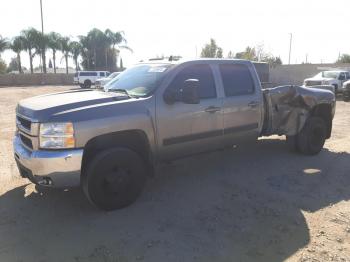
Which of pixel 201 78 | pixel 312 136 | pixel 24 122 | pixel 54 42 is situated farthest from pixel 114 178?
pixel 54 42

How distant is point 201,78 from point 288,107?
2.19 metres

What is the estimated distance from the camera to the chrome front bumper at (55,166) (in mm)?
4223

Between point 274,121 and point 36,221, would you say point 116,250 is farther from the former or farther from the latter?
point 274,121

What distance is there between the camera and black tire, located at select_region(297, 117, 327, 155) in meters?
7.29

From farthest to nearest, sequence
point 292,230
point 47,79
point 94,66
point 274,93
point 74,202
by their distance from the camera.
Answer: point 94,66 → point 47,79 → point 274,93 → point 74,202 → point 292,230

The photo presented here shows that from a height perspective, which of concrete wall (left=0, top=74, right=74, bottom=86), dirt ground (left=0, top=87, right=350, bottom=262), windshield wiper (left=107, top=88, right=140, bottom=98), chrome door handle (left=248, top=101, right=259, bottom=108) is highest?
windshield wiper (left=107, top=88, right=140, bottom=98)

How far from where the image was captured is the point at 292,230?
4.25 meters

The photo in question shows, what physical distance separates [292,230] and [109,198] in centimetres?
214

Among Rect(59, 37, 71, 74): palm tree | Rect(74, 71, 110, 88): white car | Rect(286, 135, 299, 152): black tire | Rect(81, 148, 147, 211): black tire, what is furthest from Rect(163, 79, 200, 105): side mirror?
Rect(59, 37, 71, 74): palm tree

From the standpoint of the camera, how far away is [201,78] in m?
5.61

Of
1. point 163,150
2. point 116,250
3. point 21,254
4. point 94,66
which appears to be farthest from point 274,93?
point 94,66

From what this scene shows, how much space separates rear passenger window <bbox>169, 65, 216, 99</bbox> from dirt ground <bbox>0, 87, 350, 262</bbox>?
1.35m

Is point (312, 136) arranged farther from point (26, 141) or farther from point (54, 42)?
point (54, 42)

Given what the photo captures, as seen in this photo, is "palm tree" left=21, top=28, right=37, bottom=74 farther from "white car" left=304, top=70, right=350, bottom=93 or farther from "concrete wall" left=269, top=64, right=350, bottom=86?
"white car" left=304, top=70, right=350, bottom=93
